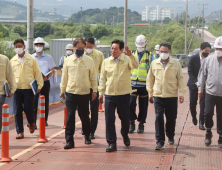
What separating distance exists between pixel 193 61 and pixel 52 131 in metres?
3.69

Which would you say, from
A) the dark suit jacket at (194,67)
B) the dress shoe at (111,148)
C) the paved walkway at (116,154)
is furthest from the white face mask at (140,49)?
the dress shoe at (111,148)

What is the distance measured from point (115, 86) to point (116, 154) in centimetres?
124

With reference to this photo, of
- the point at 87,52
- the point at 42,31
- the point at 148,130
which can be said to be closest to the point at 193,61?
the point at 148,130

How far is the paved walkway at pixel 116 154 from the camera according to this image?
764 cm

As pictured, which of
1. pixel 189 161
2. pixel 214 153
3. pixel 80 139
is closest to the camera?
pixel 189 161

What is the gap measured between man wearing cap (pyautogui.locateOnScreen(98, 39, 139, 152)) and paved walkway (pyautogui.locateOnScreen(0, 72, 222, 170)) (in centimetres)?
44

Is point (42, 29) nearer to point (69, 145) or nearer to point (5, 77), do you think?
point (5, 77)

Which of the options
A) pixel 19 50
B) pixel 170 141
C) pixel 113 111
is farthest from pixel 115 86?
pixel 19 50

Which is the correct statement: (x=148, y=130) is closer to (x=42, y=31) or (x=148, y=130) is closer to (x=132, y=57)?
(x=132, y=57)

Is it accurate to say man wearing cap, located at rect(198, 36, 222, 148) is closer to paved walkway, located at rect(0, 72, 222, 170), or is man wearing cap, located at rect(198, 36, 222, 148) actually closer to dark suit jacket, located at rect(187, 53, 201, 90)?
paved walkway, located at rect(0, 72, 222, 170)

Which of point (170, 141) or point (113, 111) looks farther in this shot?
point (170, 141)

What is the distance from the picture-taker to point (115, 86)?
8758 millimetres

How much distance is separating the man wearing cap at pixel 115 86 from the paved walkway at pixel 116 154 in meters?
0.44

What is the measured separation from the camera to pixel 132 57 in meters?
9.30
